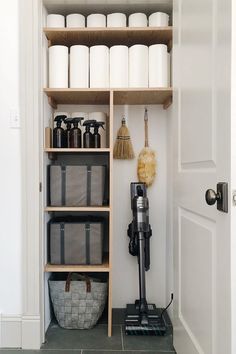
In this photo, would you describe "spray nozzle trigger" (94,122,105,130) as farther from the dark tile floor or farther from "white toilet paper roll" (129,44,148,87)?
the dark tile floor

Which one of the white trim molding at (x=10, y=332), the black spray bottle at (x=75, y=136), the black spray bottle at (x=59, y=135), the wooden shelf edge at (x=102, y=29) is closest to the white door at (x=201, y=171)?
the wooden shelf edge at (x=102, y=29)

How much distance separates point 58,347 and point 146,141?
150cm

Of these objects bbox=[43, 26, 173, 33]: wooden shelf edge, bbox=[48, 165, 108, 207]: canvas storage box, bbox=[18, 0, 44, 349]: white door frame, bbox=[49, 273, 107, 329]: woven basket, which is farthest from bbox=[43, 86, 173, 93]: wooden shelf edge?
bbox=[49, 273, 107, 329]: woven basket

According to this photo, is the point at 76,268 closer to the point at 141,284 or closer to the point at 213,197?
the point at 141,284

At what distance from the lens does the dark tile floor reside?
1880mm

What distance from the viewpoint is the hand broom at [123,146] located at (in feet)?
7.51

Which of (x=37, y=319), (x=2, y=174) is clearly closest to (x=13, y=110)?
(x=2, y=174)

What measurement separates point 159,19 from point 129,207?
1317mm

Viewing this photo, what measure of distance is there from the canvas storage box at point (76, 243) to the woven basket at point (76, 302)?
0.18 m

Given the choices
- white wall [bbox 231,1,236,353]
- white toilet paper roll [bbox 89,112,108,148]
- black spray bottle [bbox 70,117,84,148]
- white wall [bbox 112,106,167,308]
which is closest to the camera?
white wall [bbox 231,1,236,353]

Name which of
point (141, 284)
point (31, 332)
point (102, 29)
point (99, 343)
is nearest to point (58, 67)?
point (102, 29)

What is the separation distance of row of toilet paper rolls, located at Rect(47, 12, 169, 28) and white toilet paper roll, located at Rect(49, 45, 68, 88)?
0.50 feet

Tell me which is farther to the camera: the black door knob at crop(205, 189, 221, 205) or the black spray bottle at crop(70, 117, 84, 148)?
the black spray bottle at crop(70, 117, 84, 148)

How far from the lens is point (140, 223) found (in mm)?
2070
